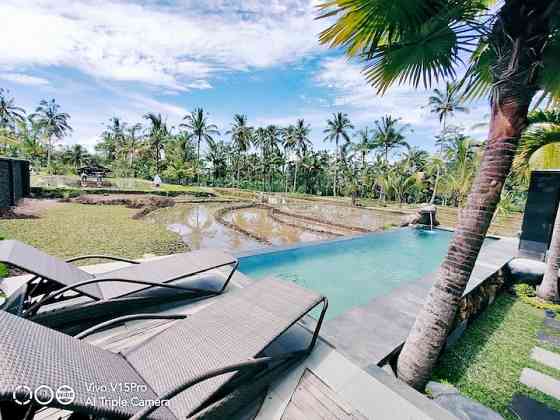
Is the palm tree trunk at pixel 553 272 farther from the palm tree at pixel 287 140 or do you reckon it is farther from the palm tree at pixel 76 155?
the palm tree at pixel 76 155

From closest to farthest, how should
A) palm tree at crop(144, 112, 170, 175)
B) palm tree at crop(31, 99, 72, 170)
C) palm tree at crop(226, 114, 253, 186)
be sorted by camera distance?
1. palm tree at crop(144, 112, 170, 175)
2. palm tree at crop(31, 99, 72, 170)
3. palm tree at crop(226, 114, 253, 186)

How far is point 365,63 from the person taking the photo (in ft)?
9.57

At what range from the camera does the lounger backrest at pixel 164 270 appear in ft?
9.55

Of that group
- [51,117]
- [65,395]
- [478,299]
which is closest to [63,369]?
[65,395]

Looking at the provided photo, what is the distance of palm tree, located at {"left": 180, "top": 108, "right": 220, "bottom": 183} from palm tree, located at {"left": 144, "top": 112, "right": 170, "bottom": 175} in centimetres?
297

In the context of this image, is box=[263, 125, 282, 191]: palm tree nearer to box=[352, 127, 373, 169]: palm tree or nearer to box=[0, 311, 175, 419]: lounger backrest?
box=[352, 127, 373, 169]: palm tree

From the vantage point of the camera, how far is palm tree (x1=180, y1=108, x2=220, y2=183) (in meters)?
36.7

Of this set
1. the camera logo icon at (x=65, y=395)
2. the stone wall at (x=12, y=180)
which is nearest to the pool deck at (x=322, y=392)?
the camera logo icon at (x=65, y=395)

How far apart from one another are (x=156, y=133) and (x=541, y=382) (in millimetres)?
39558

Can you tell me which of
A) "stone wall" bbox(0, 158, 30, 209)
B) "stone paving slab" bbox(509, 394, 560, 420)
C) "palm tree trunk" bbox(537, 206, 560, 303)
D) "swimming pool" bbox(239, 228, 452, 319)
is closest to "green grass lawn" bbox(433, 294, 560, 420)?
"stone paving slab" bbox(509, 394, 560, 420)

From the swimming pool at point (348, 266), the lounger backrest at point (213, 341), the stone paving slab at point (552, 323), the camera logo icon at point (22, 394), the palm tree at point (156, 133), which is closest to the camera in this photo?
the camera logo icon at point (22, 394)

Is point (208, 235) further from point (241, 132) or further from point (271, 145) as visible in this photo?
point (271, 145)

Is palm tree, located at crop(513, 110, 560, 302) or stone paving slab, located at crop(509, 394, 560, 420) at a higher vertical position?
palm tree, located at crop(513, 110, 560, 302)

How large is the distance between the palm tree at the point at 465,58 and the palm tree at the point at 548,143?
11.3 feet
